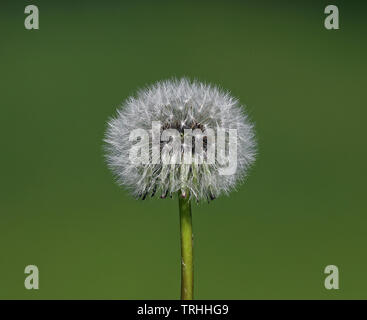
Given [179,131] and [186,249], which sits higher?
[179,131]

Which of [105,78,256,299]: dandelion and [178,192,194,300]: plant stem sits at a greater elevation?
[105,78,256,299]: dandelion

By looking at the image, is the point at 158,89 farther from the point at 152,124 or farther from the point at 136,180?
the point at 136,180

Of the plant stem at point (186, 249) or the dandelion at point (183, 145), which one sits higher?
the dandelion at point (183, 145)

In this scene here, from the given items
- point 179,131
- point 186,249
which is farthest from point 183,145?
point 186,249

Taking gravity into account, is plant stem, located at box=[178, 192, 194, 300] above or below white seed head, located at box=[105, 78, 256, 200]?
below

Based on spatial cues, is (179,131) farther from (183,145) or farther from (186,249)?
(186,249)

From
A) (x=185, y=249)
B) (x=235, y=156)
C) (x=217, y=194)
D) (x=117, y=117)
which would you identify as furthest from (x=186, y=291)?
(x=117, y=117)

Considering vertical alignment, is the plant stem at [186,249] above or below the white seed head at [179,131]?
below
